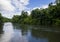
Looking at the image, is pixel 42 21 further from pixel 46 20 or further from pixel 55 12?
pixel 55 12

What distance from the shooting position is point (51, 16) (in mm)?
71188

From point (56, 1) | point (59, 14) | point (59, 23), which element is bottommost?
point (59, 23)

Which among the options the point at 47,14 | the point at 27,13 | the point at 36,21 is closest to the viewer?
the point at 47,14

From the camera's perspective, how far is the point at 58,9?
217 feet

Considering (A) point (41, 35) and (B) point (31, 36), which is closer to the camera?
(B) point (31, 36)

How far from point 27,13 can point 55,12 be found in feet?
150

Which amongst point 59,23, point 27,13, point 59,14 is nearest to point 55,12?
point 59,14

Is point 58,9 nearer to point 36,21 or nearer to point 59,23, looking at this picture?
point 59,23

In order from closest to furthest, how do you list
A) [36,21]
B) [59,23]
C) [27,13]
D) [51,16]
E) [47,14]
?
1. [59,23]
2. [51,16]
3. [47,14]
4. [36,21]
5. [27,13]

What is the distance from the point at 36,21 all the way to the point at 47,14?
1090 centimetres

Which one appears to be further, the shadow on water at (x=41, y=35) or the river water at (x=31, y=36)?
the shadow on water at (x=41, y=35)

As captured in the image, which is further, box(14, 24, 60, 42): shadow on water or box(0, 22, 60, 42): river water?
box(14, 24, 60, 42): shadow on water

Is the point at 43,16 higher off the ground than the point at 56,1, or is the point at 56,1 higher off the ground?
the point at 56,1

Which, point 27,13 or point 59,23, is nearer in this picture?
point 59,23
